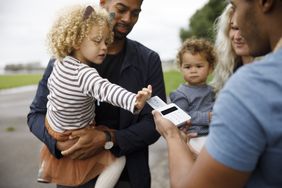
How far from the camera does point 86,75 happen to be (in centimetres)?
223

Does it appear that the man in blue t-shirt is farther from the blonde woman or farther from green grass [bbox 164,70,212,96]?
green grass [bbox 164,70,212,96]

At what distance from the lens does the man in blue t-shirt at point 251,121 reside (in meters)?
1.16

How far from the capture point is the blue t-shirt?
1158 millimetres

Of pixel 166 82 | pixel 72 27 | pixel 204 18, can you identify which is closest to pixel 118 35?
pixel 72 27

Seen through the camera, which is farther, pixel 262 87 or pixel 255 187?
pixel 255 187

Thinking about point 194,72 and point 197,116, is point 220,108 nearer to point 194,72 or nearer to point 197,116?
point 197,116

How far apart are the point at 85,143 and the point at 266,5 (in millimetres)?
1511

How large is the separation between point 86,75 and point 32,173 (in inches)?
162

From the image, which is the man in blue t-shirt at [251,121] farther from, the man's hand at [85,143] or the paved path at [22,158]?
the paved path at [22,158]

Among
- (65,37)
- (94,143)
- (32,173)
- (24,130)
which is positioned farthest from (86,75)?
(24,130)

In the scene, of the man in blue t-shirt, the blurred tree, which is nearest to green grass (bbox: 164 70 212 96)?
the man in blue t-shirt

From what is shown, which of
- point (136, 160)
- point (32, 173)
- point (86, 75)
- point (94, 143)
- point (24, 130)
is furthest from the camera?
point (24, 130)

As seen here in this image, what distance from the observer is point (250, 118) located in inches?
45.5

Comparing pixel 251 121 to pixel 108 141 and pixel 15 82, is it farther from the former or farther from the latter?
pixel 15 82
